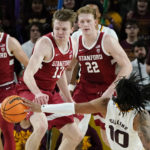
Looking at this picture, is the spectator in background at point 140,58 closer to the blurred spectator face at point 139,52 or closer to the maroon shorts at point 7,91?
the blurred spectator face at point 139,52

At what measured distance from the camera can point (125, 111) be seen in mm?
4457

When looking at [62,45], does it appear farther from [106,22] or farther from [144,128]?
[106,22]

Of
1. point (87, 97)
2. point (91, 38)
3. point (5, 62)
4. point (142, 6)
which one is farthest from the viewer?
point (142, 6)

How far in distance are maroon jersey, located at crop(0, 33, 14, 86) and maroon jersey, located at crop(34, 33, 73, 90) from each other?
0.38 m

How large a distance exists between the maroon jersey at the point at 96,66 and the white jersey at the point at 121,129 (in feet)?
4.72

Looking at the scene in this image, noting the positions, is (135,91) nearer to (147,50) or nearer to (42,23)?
(147,50)

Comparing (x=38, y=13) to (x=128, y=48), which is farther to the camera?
(x=38, y=13)

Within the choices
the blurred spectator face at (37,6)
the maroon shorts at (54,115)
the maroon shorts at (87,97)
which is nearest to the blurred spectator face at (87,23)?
the maroon shorts at (87,97)

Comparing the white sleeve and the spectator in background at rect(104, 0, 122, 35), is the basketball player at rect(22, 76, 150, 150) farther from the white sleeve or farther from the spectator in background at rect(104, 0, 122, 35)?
the spectator in background at rect(104, 0, 122, 35)

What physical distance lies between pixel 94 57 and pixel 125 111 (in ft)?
5.69

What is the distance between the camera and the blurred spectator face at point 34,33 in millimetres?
7938

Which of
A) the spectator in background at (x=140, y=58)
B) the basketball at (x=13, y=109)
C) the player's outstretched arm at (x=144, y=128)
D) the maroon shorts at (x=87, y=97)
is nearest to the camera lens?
the player's outstretched arm at (x=144, y=128)

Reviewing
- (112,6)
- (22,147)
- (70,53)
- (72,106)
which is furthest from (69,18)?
(112,6)

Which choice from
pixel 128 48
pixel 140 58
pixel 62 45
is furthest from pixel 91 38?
pixel 128 48
